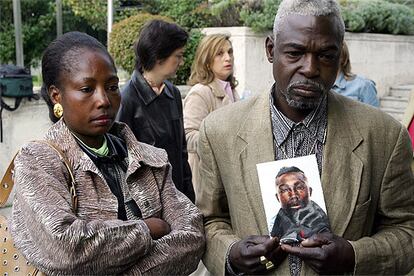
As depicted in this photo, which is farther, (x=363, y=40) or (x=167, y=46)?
(x=363, y=40)

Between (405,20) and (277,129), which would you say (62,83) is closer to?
(277,129)

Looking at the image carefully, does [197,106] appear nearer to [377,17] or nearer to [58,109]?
[58,109]

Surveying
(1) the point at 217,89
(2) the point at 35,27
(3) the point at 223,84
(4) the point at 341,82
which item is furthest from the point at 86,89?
(2) the point at 35,27

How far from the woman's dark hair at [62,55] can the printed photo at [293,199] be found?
76 centimetres

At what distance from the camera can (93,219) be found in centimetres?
223

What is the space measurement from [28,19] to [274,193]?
12.4m

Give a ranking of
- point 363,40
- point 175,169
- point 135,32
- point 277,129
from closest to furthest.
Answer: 1. point 277,129
2. point 175,169
3. point 135,32
4. point 363,40

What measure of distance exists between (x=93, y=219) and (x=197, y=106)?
3146 millimetres

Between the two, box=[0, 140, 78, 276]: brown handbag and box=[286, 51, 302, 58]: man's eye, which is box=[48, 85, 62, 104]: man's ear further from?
box=[286, 51, 302, 58]: man's eye

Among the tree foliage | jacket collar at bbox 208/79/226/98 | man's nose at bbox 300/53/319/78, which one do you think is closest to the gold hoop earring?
man's nose at bbox 300/53/319/78

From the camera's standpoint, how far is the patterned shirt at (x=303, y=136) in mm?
2402

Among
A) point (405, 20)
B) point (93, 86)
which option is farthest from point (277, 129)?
point (405, 20)

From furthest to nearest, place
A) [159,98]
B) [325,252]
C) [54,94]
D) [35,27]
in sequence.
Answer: [35,27]
[159,98]
[54,94]
[325,252]

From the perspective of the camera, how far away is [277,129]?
2.45 metres
